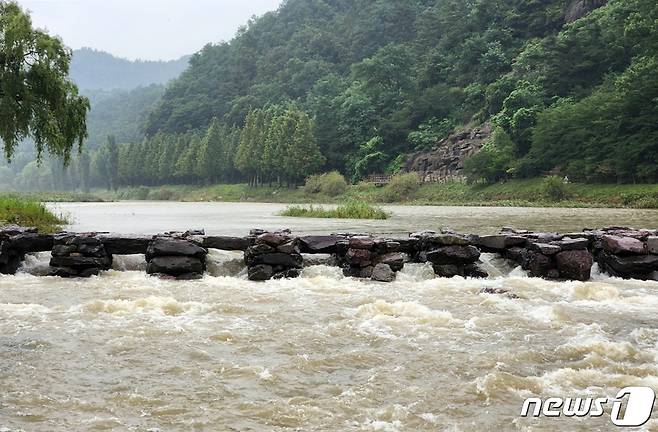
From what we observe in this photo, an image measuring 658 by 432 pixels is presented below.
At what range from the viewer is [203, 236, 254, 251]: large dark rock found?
15422mm

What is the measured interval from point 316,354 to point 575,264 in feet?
28.1

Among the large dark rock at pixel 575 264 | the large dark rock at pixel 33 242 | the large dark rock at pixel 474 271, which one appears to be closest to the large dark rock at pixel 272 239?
the large dark rock at pixel 474 271

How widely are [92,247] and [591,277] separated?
1315cm

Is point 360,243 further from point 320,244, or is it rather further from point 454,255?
point 454,255

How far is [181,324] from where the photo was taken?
9.16 meters

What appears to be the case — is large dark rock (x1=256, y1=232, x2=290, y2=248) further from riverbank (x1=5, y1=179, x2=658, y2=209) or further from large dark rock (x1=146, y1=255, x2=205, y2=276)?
riverbank (x1=5, y1=179, x2=658, y2=209)

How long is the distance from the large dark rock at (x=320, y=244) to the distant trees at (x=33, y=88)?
595 inches

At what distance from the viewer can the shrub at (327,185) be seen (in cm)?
8188

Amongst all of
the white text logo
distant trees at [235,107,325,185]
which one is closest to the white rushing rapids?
the white text logo

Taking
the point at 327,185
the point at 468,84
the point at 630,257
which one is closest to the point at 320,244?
the point at 630,257

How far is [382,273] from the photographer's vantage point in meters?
13.7

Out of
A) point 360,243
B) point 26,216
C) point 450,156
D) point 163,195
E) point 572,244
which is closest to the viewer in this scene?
point 572,244

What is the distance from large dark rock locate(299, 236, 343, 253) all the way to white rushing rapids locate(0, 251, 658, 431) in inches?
114

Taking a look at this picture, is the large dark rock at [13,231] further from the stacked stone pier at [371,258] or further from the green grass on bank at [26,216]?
the stacked stone pier at [371,258]
